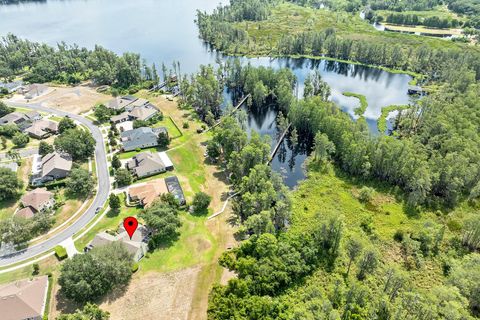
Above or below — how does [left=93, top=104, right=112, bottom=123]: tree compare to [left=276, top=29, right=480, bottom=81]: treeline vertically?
below

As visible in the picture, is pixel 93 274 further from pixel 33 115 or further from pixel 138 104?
pixel 33 115

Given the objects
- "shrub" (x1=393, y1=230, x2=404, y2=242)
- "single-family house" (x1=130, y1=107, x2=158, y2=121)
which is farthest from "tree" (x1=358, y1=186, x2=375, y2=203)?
"single-family house" (x1=130, y1=107, x2=158, y2=121)

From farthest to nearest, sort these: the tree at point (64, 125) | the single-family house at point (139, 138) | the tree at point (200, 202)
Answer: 1. the tree at point (64, 125)
2. the single-family house at point (139, 138)
3. the tree at point (200, 202)

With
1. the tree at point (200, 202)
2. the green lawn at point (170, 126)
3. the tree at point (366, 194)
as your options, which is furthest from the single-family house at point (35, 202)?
the tree at point (366, 194)

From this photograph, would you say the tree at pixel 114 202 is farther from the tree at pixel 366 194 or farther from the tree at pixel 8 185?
the tree at pixel 366 194

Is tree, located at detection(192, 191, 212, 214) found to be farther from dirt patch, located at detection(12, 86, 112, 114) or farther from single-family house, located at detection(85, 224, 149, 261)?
dirt patch, located at detection(12, 86, 112, 114)

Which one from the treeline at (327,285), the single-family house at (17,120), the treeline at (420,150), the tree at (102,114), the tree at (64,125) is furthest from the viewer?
the tree at (102,114)
